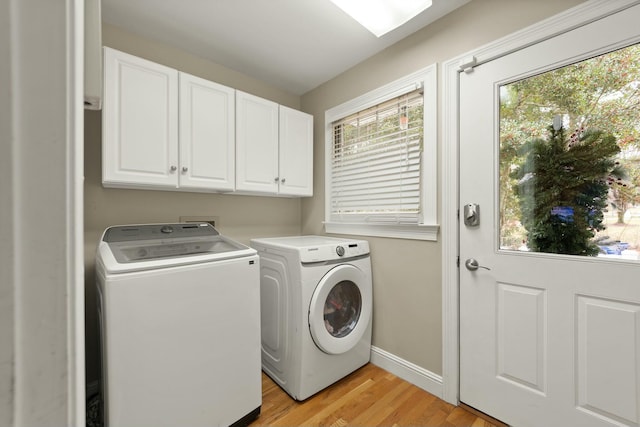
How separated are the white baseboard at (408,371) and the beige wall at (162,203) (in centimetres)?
135

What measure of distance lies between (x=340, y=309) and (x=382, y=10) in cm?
190

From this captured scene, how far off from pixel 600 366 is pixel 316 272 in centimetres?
142

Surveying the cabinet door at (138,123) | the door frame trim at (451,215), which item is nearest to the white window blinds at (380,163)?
the door frame trim at (451,215)

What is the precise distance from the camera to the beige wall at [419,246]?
149 cm

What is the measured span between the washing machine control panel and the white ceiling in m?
1.46

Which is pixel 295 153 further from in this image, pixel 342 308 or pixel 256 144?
pixel 342 308

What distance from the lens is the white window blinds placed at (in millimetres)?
1890

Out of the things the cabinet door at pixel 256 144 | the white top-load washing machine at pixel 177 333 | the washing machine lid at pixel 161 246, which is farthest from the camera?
the cabinet door at pixel 256 144

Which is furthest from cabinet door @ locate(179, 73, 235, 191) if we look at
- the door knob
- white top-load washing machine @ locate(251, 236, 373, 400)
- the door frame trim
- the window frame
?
the door knob

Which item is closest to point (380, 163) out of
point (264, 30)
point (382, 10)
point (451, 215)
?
point (451, 215)

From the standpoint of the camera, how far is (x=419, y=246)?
1.85 m

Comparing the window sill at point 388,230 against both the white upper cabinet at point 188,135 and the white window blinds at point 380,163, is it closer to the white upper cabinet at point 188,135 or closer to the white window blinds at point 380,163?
the white window blinds at point 380,163

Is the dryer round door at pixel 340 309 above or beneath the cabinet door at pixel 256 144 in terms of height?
beneath
